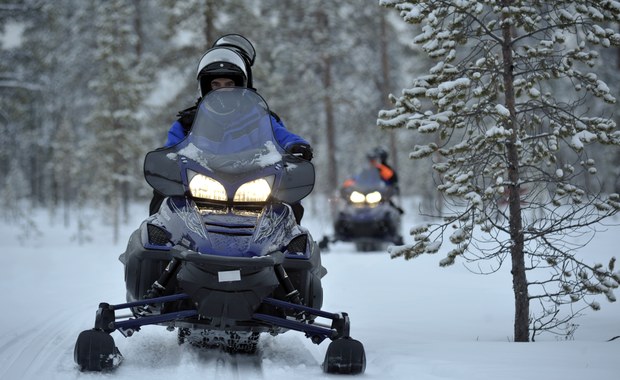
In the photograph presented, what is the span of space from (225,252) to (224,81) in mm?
1988

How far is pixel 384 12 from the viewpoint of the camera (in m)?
25.5

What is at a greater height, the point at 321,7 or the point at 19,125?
the point at 321,7

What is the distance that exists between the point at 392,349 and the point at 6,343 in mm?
3118

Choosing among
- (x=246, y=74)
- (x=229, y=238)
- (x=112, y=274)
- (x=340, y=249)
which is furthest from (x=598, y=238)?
(x=229, y=238)

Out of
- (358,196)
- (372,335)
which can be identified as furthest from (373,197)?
(372,335)

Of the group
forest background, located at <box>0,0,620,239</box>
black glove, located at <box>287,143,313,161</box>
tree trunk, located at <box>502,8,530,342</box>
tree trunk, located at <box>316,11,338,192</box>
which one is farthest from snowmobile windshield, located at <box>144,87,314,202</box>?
tree trunk, located at <box>316,11,338,192</box>

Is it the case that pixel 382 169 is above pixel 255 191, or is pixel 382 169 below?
above

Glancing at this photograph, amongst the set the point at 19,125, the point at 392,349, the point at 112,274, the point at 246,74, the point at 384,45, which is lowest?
the point at 392,349

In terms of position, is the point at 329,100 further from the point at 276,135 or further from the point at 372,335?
the point at 276,135

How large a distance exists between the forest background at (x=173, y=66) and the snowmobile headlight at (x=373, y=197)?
662 cm

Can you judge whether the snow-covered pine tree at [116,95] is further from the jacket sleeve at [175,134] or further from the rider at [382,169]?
the jacket sleeve at [175,134]

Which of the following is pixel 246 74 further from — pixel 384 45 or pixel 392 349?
pixel 384 45

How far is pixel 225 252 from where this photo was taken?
166 inches

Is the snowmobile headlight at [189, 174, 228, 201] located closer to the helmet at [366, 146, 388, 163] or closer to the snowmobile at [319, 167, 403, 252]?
the snowmobile at [319, 167, 403, 252]
